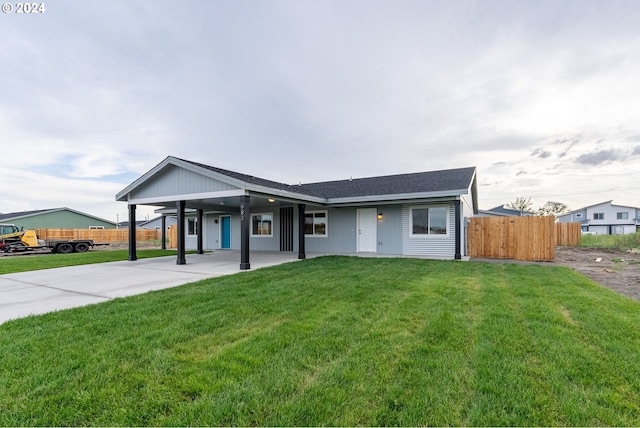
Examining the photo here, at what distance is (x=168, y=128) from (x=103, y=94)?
2.89m

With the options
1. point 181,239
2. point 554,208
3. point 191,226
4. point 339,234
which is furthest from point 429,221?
point 554,208

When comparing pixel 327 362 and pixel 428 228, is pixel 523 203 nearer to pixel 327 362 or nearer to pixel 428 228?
pixel 428 228

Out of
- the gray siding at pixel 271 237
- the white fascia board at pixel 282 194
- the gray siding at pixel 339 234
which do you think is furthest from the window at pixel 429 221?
the gray siding at pixel 271 237

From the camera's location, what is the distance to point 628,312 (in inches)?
165

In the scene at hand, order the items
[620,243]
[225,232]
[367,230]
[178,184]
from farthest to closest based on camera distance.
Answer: [620,243], [225,232], [367,230], [178,184]

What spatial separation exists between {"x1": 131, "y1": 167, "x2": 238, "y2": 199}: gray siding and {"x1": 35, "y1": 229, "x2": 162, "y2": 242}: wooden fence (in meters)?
20.7

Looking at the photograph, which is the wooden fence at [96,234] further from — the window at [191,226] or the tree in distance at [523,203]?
the tree in distance at [523,203]

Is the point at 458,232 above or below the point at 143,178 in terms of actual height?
below

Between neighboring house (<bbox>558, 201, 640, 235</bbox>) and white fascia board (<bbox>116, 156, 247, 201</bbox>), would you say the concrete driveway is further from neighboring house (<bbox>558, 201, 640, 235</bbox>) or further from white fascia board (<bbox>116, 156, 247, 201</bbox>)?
neighboring house (<bbox>558, 201, 640, 235</bbox>)

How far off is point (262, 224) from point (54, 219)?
30.5 m

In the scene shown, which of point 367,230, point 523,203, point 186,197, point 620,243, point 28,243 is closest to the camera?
point 186,197

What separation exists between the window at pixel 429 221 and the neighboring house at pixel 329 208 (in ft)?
0.12

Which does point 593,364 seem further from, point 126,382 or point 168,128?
point 168,128

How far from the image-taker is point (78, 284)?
645 centimetres
